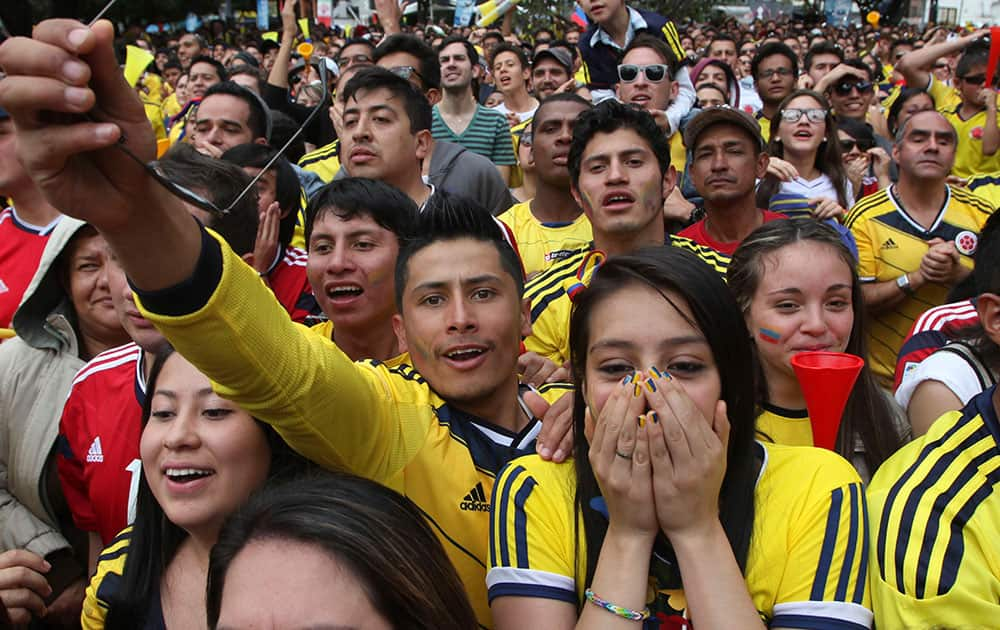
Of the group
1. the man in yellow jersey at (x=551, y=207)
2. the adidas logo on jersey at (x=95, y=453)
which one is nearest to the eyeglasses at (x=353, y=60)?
the man in yellow jersey at (x=551, y=207)

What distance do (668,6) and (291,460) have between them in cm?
2341

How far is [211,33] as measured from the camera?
718 inches

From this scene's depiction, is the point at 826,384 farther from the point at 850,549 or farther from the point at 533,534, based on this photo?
the point at 533,534

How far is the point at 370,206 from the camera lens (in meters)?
3.18

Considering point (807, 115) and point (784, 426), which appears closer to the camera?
point (784, 426)

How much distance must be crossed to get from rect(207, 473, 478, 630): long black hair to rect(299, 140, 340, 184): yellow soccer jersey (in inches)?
152

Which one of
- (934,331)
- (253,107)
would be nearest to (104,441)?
(934,331)

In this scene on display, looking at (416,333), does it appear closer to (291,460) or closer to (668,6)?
(291,460)

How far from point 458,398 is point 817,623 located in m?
1.05

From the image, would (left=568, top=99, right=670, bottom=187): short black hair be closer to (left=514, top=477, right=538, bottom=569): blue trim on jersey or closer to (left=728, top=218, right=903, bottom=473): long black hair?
(left=728, top=218, right=903, bottom=473): long black hair

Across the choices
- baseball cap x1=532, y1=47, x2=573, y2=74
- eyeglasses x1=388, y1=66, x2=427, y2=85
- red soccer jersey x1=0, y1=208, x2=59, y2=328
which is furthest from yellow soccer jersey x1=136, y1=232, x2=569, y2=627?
baseball cap x1=532, y1=47, x2=573, y2=74

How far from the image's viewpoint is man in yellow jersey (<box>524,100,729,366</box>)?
3.55 meters

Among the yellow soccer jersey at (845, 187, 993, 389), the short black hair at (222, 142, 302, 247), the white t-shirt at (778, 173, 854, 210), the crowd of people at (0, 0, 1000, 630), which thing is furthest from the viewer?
the white t-shirt at (778, 173, 854, 210)

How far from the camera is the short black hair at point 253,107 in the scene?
5.17 m
